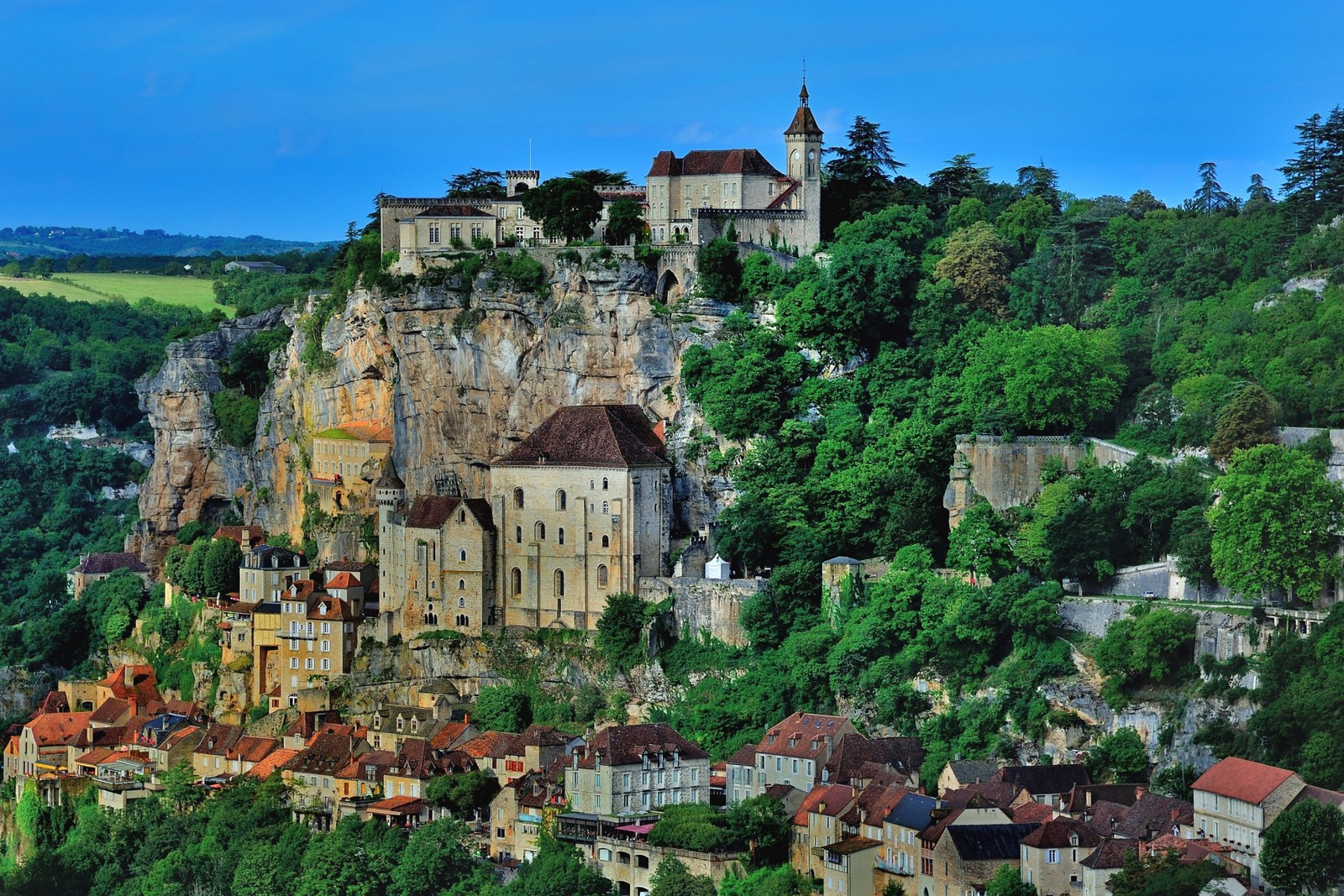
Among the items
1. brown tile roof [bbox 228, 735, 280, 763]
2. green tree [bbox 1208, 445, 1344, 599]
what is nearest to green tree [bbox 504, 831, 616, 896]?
brown tile roof [bbox 228, 735, 280, 763]

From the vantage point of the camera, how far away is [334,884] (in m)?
71.4

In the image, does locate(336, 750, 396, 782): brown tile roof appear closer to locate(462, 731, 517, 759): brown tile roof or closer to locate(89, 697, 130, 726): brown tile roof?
locate(462, 731, 517, 759): brown tile roof

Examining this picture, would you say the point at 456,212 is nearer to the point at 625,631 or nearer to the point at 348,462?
the point at 348,462

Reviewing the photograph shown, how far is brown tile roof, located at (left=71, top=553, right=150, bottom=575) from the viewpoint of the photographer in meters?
108

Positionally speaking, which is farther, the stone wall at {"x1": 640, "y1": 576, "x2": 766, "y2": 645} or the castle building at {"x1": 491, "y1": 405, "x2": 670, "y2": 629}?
the castle building at {"x1": 491, "y1": 405, "x2": 670, "y2": 629}

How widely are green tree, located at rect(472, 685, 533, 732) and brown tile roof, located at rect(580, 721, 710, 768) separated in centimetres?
740

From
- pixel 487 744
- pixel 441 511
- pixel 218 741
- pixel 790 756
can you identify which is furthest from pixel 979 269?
pixel 218 741

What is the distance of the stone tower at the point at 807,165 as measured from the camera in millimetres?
89688

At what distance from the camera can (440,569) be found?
3297 inches

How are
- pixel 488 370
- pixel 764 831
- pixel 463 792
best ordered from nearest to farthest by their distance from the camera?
pixel 764 831 → pixel 463 792 → pixel 488 370

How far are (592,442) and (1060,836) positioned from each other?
26.1 meters

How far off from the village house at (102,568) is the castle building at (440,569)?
24459 mm

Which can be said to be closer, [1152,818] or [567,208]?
[1152,818]

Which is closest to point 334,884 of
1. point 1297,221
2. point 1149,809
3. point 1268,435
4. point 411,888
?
point 411,888
